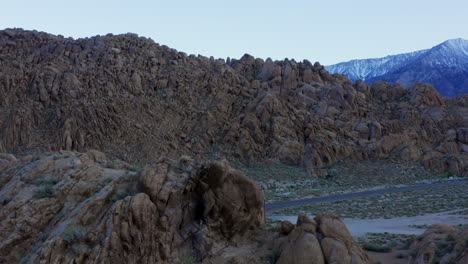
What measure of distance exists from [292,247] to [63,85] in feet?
165

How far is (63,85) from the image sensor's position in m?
54.7

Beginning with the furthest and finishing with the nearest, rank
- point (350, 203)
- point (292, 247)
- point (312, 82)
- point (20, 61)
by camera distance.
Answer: point (312, 82) < point (20, 61) < point (350, 203) < point (292, 247)

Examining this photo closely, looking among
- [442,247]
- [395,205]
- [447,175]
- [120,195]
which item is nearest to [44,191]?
[120,195]

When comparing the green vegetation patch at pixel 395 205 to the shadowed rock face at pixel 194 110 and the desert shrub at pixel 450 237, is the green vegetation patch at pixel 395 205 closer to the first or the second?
the desert shrub at pixel 450 237

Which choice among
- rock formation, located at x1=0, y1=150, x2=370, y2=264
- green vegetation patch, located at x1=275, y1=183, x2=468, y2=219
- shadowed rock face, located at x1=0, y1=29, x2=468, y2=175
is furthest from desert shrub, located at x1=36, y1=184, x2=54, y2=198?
shadowed rock face, located at x1=0, y1=29, x2=468, y2=175

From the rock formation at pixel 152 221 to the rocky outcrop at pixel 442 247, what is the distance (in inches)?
75.4

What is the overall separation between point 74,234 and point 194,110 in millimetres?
48093

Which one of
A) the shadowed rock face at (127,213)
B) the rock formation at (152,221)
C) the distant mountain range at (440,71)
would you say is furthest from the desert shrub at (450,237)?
Result: the distant mountain range at (440,71)

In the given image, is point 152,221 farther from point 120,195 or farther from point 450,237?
point 450,237

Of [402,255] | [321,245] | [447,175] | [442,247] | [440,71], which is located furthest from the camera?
[440,71]

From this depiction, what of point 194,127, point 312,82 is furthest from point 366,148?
point 194,127

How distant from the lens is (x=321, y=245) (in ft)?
37.1

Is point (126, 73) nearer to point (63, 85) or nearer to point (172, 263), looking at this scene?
point (63, 85)

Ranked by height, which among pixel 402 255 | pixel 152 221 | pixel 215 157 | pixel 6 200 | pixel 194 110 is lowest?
pixel 215 157
